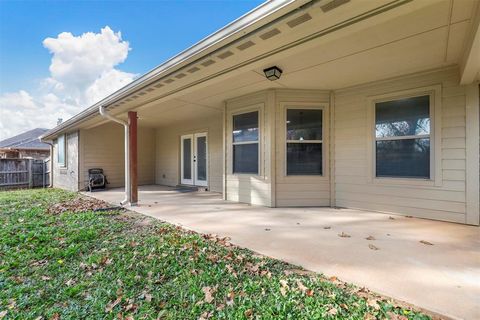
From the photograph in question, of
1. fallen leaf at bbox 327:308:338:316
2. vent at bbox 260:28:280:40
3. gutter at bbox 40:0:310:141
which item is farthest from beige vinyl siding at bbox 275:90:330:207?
fallen leaf at bbox 327:308:338:316

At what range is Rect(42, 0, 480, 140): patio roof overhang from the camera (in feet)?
6.45

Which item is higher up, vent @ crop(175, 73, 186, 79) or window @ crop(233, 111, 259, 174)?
vent @ crop(175, 73, 186, 79)

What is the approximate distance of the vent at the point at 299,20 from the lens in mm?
1947

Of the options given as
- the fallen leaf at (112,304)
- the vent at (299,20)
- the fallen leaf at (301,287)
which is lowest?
the fallen leaf at (112,304)

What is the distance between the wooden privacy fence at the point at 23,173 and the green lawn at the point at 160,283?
9.48 m

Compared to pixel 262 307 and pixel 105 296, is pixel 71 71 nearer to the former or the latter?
pixel 105 296

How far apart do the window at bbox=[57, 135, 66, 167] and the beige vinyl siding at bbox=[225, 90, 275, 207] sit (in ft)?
25.3

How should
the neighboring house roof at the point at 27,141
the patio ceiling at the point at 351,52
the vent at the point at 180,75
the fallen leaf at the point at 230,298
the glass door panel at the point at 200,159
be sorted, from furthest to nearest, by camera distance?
the neighboring house roof at the point at 27,141, the glass door panel at the point at 200,159, the vent at the point at 180,75, the patio ceiling at the point at 351,52, the fallen leaf at the point at 230,298

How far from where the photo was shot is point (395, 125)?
4.15 m

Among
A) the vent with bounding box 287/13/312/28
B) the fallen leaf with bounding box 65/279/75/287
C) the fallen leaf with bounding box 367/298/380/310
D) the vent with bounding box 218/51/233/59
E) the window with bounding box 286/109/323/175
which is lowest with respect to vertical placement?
the fallen leaf with bounding box 65/279/75/287

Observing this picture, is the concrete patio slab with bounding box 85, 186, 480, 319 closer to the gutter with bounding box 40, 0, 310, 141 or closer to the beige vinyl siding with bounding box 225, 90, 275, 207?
the beige vinyl siding with bounding box 225, 90, 275, 207

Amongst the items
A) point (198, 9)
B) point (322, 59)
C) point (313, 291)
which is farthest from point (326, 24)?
point (198, 9)

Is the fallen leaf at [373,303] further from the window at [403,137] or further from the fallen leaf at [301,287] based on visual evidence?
the window at [403,137]

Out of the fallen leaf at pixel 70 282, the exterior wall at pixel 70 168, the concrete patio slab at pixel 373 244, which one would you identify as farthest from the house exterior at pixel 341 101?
the exterior wall at pixel 70 168
